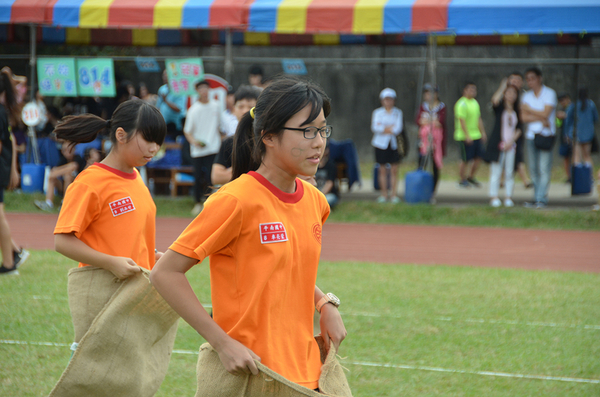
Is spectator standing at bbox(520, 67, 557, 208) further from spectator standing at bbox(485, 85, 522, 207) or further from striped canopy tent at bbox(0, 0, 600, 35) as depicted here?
striped canopy tent at bbox(0, 0, 600, 35)

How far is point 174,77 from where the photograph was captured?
12062 millimetres

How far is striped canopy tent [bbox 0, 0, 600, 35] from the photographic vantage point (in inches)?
416

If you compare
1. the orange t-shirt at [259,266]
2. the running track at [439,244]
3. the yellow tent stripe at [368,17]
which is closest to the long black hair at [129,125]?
the orange t-shirt at [259,266]

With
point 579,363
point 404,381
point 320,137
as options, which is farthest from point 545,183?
point 320,137

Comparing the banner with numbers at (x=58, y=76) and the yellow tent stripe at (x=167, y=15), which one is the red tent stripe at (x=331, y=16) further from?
the banner with numbers at (x=58, y=76)

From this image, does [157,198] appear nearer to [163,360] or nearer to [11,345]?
[11,345]

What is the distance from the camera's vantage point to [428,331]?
5234 mm

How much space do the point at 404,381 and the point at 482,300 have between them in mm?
2317

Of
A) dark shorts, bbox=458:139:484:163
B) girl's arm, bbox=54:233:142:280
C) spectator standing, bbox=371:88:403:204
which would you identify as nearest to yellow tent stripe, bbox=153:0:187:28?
spectator standing, bbox=371:88:403:204

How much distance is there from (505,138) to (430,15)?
233cm

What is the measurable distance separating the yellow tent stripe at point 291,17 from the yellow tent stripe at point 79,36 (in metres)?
6.75

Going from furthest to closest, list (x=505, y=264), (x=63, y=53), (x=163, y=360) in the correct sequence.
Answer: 1. (x=63, y=53)
2. (x=505, y=264)
3. (x=163, y=360)

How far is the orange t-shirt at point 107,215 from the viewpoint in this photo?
10.2 ft

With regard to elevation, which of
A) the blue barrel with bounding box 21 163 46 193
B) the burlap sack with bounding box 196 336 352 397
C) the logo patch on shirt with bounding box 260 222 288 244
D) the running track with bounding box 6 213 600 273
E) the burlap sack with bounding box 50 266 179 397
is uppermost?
the logo patch on shirt with bounding box 260 222 288 244
